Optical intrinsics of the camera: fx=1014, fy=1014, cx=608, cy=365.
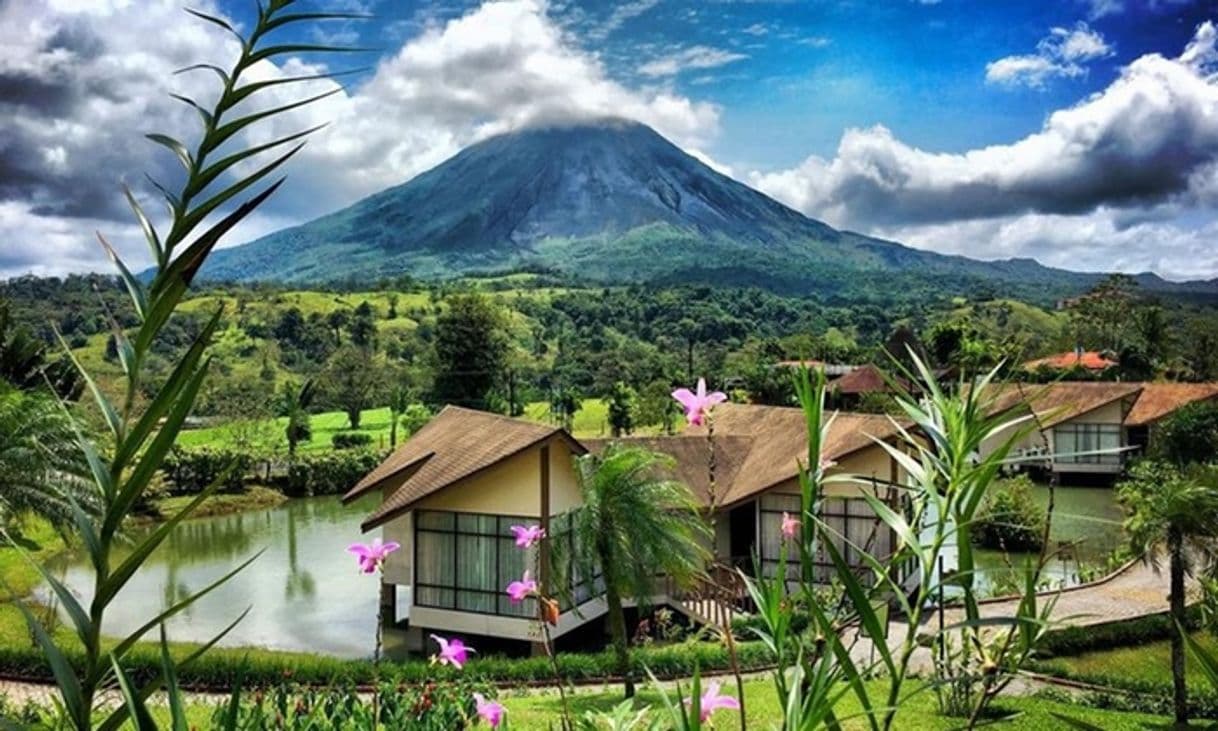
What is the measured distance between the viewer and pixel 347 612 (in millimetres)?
15188

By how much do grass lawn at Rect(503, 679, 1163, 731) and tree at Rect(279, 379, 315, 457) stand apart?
22509mm

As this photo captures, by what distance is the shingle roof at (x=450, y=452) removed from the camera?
12648 millimetres

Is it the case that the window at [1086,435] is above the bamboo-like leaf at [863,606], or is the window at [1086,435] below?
below

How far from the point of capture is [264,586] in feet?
56.1

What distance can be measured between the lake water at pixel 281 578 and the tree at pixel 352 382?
→ 15.7 m

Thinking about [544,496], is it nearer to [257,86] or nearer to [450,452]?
[450,452]

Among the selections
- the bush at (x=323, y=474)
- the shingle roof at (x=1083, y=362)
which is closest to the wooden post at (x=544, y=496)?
the bush at (x=323, y=474)

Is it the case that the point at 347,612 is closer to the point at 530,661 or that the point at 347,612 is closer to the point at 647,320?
the point at 530,661

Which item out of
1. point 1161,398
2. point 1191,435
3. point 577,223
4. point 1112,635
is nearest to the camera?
point 1112,635

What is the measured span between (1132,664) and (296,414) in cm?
2706

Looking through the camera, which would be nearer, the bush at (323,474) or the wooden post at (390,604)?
the wooden post at (390,604)

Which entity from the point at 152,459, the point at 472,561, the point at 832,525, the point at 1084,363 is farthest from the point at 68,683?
the point at 1084,363

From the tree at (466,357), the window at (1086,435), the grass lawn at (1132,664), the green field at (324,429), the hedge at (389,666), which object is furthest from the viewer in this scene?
the tree at (466,357)

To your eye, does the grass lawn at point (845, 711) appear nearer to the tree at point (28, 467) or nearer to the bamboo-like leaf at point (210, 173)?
the tree at point (28, 467)
